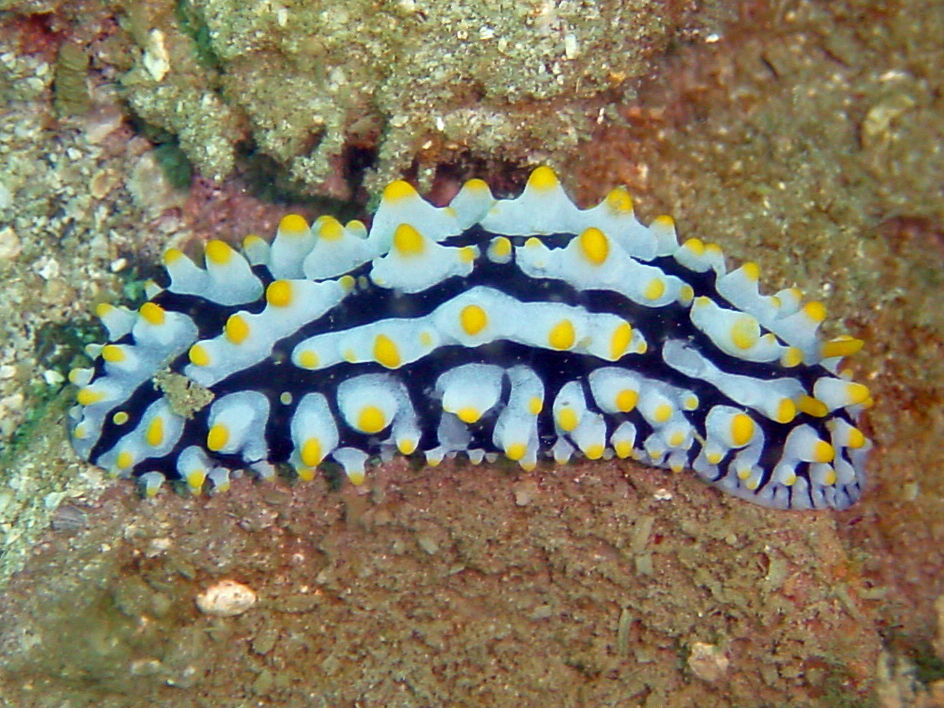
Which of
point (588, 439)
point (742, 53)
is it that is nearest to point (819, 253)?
point (742, 53)

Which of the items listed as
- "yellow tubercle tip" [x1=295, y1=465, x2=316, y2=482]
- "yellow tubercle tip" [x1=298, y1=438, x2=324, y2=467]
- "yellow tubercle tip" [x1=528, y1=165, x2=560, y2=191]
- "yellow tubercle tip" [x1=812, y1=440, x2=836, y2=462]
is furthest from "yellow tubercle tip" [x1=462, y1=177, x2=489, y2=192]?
"yellow tubercle tip" [x1=812, y1=440, x2=836, y2=462]

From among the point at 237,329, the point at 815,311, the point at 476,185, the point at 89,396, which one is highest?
the point at 476,185

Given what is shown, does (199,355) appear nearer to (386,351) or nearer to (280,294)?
(280,294)

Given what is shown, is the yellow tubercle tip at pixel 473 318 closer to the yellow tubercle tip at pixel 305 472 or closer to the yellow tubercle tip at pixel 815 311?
the yellow tubercle tip at pixel 305 472

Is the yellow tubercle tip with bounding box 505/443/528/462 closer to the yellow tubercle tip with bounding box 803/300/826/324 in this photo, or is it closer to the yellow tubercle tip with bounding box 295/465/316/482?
the yellow tubercle tip with bounding box 295/465/316/482

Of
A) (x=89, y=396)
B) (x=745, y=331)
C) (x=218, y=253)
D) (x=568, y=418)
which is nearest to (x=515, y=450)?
(x=568, y=418)

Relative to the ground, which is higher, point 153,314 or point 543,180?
point 543,180

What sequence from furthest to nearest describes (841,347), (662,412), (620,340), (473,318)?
(841,347), (662,412), (620,340), (473,318)

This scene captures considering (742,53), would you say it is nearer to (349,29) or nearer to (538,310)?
(538,310)
